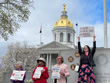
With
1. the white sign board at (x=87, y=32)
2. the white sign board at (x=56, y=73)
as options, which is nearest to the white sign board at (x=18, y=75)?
the white sign board at (x=56, y=73)

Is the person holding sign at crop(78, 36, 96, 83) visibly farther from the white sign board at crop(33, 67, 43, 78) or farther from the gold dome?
the gold dome

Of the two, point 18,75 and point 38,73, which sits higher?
point 38,73

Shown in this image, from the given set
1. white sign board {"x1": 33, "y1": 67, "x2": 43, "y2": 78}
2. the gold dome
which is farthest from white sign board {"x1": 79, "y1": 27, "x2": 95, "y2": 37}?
the gold dome

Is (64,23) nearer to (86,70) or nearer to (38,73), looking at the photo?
(86,70)

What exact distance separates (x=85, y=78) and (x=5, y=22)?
8543 mm

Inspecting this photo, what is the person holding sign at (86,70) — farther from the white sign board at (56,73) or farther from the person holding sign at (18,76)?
the person holding sign at (18,76)

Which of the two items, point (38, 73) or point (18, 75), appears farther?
point (18, 75)

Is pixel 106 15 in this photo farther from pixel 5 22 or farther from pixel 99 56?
pixel 5 22

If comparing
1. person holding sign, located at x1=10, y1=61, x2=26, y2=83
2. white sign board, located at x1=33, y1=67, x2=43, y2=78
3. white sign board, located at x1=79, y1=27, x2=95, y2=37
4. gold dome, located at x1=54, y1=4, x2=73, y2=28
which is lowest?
person holding sign, located at x1=10, y1=61, x2=26, y2=83

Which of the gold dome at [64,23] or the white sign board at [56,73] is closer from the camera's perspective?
the white sign board at [56,73]

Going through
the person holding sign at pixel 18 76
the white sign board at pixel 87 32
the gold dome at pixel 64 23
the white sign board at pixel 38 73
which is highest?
the gold dome at pixel 64 23

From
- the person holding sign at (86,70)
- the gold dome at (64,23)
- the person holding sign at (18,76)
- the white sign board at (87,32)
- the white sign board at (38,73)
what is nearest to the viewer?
the white sign board at (38,73)

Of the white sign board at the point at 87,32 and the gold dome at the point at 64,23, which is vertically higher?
the gold dome at the point at 64,23

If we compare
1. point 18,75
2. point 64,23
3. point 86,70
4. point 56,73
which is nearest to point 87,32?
point 86,70
